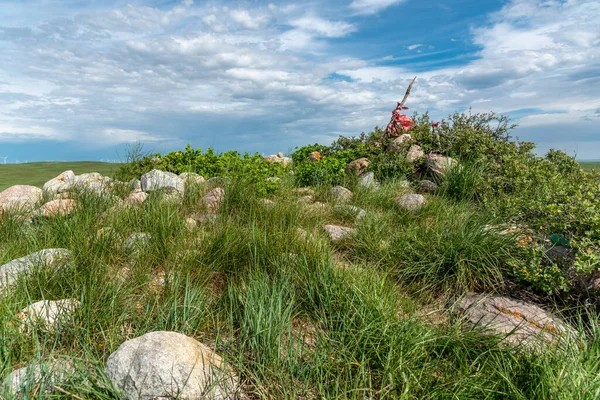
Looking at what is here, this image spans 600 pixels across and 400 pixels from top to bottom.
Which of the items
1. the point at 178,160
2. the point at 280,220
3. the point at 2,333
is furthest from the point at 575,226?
the point at 178,160

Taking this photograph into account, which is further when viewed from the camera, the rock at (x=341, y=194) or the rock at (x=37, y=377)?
the rock at (x=341, y=194)

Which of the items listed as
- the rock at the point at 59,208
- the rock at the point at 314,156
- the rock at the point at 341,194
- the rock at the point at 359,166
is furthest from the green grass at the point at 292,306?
the rock at the point at 314,156

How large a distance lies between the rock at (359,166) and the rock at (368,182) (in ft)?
2.33

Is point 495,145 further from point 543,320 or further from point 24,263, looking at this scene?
point 24,263

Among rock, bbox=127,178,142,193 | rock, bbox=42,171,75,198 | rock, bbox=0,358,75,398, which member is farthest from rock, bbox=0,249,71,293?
rock, bbox=127,178,142,193

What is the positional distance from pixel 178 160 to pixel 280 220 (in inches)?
174

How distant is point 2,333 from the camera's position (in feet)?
9.23

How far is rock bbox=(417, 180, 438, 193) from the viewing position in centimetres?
738

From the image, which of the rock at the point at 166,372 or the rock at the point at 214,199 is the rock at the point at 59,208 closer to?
the rock at the point at 214,199

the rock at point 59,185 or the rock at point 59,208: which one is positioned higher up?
the rock at point 59,185

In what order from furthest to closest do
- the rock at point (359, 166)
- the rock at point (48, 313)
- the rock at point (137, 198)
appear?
1. the rock at point (359, 166)
2. the rock at point (137, 198)
3. the rock at point (48, 313)

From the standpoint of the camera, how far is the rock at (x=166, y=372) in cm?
233

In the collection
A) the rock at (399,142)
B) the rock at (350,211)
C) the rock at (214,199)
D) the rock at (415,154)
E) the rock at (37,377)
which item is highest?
the rock at (399,142)

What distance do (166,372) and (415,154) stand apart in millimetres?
7008
